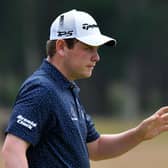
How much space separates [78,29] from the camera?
582 cm

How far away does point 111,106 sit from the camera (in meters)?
48.3

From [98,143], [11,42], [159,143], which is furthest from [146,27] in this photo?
[98,143]

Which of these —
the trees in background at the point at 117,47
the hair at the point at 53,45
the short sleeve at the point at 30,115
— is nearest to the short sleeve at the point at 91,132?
the hair at the point at 53,45

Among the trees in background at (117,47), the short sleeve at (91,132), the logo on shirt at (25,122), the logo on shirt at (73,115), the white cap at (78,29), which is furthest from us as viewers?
the trees in background at (117,47)

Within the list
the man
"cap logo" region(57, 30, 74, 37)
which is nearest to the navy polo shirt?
the man

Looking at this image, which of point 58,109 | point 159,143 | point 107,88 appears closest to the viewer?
point 58,109

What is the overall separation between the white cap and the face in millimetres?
54

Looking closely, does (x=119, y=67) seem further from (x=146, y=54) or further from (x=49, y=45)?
(x=49, y=45)

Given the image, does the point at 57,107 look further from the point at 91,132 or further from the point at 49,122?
the point at 91,132

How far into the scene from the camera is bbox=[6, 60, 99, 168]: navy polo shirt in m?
5.50

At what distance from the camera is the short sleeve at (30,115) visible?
17.9 feet

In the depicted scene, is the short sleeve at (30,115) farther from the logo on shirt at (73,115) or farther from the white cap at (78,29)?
the white cap at (78,29)

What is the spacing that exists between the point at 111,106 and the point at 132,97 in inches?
67.4

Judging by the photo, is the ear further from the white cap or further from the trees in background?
the trees in background
